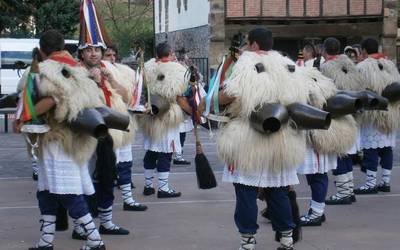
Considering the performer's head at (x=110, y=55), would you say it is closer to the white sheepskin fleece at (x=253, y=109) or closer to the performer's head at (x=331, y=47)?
the performer's head at (x=331, y=47)

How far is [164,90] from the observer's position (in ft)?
30.8

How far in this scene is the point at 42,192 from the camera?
6539 millimetres

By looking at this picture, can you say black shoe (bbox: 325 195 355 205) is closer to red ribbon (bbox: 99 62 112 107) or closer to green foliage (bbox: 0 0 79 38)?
red ribbon (bbox: 99 62 112 107)

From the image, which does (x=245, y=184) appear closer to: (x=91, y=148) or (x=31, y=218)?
(x=91, y=148)

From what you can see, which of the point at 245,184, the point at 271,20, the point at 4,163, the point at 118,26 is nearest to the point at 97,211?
the point at 245,184

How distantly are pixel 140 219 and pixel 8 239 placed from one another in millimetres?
1533

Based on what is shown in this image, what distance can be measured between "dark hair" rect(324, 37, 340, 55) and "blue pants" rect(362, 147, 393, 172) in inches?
62.0

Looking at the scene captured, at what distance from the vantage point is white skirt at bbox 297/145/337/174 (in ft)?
25.1

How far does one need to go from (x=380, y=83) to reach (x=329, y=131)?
1.80 meters

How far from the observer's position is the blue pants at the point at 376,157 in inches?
381

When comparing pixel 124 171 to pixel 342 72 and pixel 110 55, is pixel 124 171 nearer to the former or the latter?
pixel 110 55

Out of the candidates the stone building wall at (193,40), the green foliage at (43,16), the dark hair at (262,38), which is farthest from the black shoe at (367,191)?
the green foliage at (43,16)

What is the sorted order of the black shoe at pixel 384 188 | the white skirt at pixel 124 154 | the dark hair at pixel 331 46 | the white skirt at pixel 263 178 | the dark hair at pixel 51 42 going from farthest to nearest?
the black shoe at pixel 384 188, the dark hair at pixel 331 46, the white skirt at pixel 124 154, the dark hair at pixel 51 42, the white skirt at pixel 263 178

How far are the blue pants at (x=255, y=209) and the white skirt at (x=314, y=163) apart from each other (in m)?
1.30
